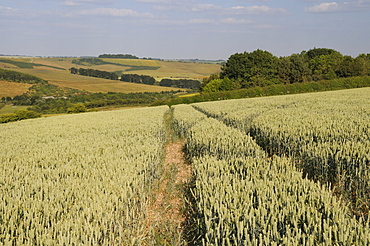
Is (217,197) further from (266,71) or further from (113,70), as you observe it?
(113,70)

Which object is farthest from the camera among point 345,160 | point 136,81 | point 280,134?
point 136,81

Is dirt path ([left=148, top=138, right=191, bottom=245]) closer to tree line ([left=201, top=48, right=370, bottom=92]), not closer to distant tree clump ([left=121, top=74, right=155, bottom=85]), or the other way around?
tree line ([left=201, top=48, right=370, bottom=92])

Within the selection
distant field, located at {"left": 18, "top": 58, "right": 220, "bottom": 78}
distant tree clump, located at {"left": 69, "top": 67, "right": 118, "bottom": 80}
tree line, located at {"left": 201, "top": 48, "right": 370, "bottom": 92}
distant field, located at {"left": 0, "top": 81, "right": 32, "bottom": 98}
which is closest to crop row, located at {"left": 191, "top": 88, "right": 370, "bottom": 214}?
tree line, located at {"left": 201, "top": 48, "right": 370, "bottom": 92}

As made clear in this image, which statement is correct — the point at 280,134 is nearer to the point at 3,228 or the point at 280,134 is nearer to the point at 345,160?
the point at 345,160

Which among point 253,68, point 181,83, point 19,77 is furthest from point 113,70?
point 253,68

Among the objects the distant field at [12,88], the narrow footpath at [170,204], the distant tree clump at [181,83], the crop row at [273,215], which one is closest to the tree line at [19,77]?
the distant field at [12,88]

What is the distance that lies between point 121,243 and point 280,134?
5.84 metres

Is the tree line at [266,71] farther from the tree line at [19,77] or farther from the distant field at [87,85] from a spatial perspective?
the tree line at [19,77]

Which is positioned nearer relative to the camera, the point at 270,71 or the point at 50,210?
the point at 50,210

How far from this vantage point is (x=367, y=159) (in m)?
5.27

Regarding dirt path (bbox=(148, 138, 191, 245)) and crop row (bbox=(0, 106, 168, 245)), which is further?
dirt path (bbox=(148, 138, 191, 245))

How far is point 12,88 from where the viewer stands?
3570 inches

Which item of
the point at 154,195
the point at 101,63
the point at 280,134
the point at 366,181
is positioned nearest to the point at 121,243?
the point at 154,195

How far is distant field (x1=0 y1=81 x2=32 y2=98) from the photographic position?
8354cm
